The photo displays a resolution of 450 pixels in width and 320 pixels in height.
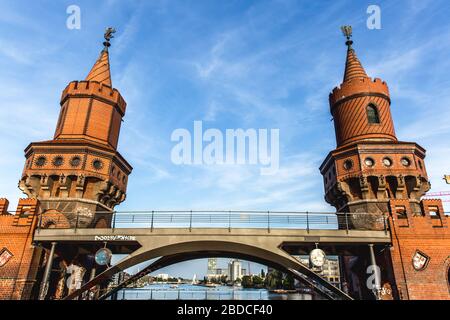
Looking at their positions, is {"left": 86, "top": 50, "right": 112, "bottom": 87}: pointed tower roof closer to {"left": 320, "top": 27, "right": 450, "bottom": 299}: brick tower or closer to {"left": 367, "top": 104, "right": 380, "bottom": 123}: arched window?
{"left": 320, "top": 27, "right": 450, "bottom": 299}: brick tower

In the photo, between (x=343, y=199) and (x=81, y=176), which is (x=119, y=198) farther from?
(x=343, y=199)

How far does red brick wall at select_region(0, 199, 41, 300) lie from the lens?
17078 millimetres

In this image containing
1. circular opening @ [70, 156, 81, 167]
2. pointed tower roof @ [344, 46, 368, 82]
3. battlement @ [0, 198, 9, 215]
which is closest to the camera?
battlement @ [0, 198, 9, 215]

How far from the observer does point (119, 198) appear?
1029 inches

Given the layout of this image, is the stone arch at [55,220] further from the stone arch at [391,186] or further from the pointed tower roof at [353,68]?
A: the pointed tower roof at [353,68]

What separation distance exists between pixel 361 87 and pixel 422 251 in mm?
14177

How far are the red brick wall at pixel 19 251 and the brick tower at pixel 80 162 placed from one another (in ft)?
7.16

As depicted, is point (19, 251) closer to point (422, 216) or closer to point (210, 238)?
point (210, 238)

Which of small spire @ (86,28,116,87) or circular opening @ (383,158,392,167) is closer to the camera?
circular opening @ (383,158,392,167)

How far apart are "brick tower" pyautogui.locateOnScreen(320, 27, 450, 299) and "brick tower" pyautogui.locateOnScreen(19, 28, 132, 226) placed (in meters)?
17.4

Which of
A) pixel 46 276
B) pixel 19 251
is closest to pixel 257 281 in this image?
pixel 46 276

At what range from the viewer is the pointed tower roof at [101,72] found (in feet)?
93.1

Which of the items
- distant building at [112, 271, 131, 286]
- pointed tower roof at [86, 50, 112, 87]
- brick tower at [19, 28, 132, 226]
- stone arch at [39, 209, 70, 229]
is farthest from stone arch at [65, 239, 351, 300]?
pointed tower roof at [86, 50, 112, 87]

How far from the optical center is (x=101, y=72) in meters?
28.9
